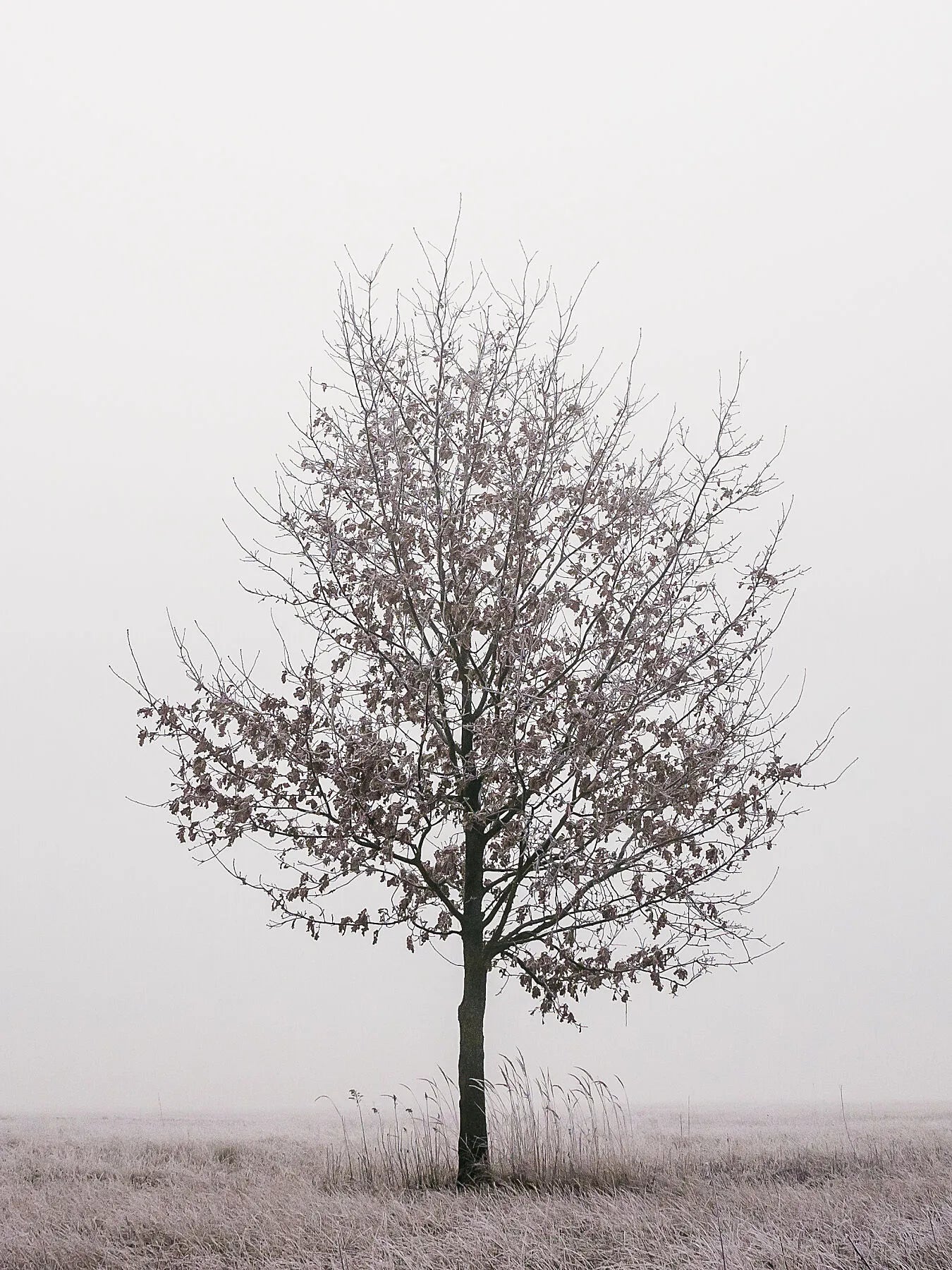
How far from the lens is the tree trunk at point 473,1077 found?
33.3ft

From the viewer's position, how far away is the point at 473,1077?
10.3 meters

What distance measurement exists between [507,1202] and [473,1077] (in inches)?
56.9

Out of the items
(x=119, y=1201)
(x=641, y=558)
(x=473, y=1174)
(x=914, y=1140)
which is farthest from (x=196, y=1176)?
(x=914, y=1140)

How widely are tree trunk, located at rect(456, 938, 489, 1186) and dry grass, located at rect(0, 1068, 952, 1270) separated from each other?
32cm

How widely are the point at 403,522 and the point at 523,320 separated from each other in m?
3.01

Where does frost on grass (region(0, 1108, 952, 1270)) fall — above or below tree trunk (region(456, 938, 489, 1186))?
below

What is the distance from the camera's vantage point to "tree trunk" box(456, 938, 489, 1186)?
10.2 m

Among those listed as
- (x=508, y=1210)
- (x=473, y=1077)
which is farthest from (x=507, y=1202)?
(x=473, y=1077)

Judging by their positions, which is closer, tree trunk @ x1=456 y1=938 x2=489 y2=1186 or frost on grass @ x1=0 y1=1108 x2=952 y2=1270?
frost on grass @ x1=0 y1=1108 x2=952 y2=1270

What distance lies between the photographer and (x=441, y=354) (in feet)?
37.3

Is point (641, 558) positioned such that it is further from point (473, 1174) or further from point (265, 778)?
point (473, 1174)

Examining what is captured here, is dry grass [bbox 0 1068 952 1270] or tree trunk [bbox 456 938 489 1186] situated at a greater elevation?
tree trunk [bbox 456 938 489 1186]

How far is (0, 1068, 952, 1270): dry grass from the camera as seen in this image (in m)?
7.61

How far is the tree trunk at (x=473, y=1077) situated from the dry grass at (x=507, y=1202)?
0.32 m
